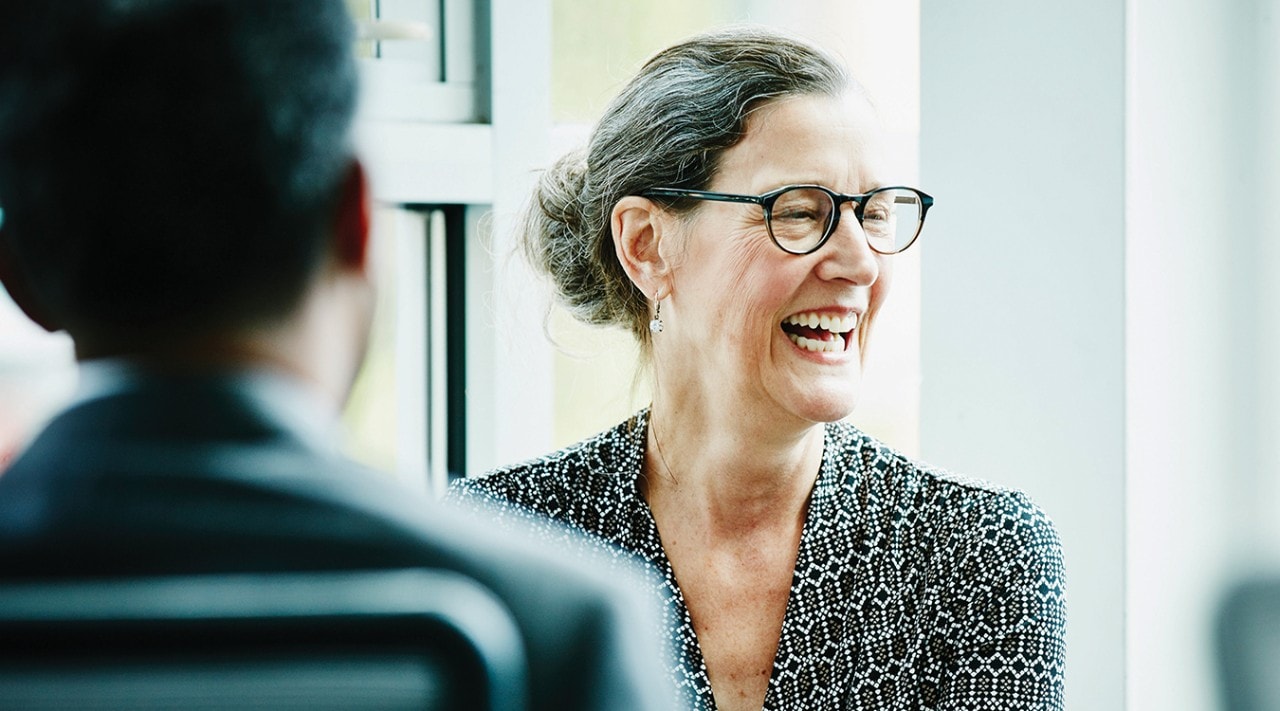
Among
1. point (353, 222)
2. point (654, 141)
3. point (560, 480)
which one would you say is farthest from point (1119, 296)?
point (353, 222)

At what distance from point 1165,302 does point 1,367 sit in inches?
66.2

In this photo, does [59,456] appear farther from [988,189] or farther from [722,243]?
[988,189]

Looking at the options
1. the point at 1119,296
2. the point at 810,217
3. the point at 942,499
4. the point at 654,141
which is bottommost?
the point at 942,499

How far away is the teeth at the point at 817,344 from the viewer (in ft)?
5.43

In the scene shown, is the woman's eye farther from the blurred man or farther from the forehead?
the blurred man

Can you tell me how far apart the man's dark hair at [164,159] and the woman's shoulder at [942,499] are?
1325 mm

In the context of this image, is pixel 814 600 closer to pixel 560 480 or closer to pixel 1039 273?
pixel 560 480

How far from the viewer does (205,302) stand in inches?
16.4

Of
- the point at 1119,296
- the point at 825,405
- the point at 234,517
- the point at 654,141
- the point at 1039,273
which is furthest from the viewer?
the point at 1039,273

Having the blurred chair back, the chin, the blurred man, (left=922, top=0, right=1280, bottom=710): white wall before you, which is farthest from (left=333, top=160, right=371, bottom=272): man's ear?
the blurred chair back

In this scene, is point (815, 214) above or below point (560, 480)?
above

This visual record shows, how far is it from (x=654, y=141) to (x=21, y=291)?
134 cm

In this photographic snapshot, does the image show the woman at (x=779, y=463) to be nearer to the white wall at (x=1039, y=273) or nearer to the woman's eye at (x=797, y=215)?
the woman's eye at (x=797, y=215)

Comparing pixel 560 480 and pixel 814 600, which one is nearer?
pixel 814 600
